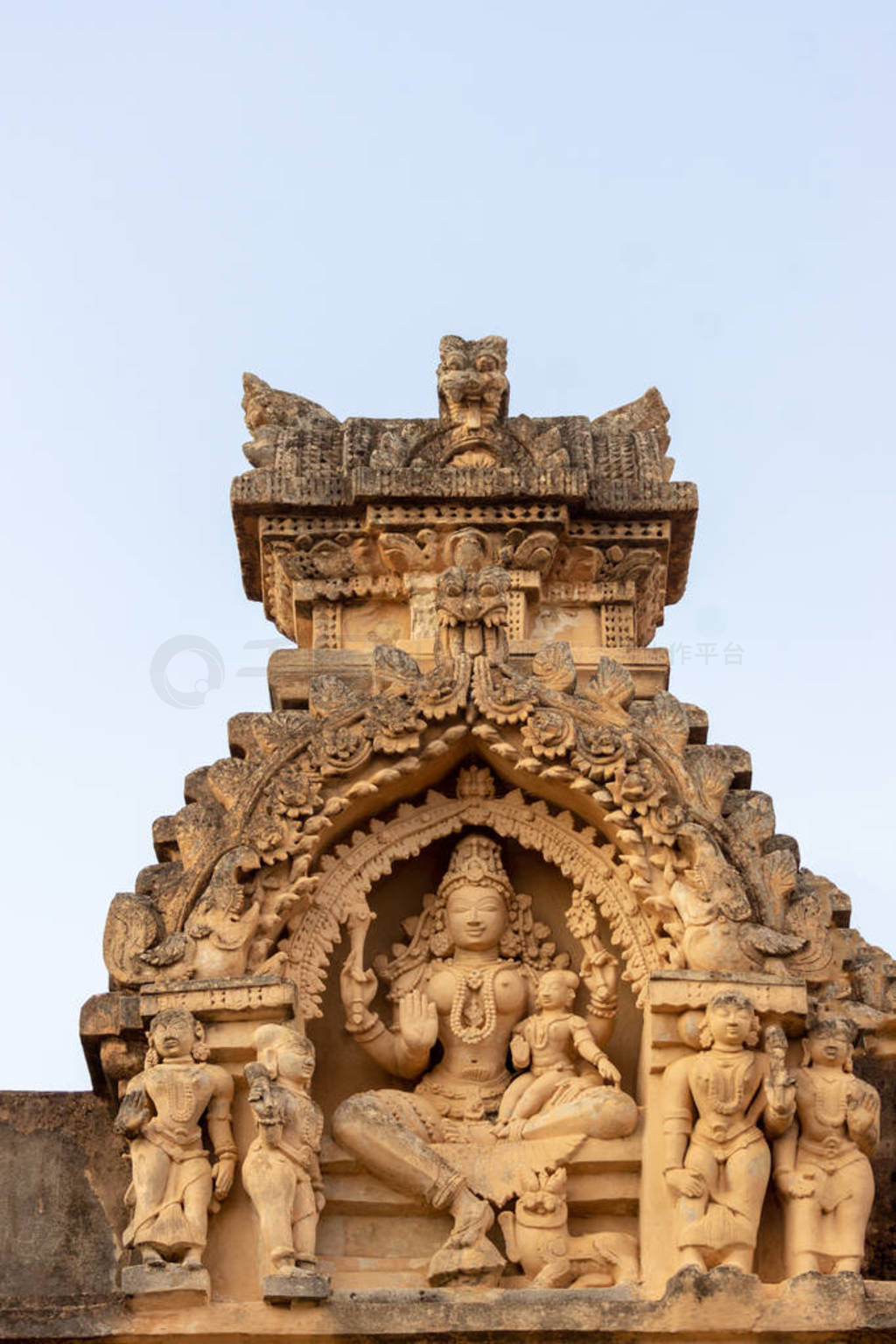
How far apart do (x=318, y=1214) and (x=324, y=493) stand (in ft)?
14.7

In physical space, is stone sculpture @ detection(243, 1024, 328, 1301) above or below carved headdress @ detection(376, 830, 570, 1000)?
below

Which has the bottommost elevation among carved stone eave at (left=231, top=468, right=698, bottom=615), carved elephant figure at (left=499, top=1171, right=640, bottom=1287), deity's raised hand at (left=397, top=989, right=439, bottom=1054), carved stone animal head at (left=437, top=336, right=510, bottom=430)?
carved elephant figure at (left=499, top=1171, right=640, bottom=1287)

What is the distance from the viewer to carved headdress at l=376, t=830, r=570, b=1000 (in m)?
16.0

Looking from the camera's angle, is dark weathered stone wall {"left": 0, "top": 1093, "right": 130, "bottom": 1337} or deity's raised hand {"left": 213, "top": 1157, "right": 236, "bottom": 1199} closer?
deity's raised hand {"left": 213, "top": 1157, "right": 236, "bottom": 1199}

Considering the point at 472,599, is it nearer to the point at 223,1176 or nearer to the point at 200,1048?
the point at 200,1048

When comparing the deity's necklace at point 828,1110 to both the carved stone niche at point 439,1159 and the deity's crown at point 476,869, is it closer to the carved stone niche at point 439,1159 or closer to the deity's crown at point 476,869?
the carved stone niche at point 439,1159

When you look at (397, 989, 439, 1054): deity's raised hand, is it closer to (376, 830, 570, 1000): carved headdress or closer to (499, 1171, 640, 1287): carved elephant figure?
(376, 830, 570, 1000): carved headdress

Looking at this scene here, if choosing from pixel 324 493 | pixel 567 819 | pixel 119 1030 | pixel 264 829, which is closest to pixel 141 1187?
pixel 119 1030

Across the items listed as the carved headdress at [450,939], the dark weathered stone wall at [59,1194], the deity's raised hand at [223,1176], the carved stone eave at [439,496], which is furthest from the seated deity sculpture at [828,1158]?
the carved stone eave at [439,496]

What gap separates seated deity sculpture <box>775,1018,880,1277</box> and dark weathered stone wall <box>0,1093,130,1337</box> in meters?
3.45

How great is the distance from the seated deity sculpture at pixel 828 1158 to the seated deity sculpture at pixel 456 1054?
0.88 meters

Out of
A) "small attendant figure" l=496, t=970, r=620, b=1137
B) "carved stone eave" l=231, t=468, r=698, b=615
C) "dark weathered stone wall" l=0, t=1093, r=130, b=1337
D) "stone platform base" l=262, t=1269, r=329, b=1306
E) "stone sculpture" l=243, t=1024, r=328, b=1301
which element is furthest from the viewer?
"carved stone eave" l=231, t=468, r=698, b=615

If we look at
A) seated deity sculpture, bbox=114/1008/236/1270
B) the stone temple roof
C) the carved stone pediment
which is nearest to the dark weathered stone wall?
the carved stone pediment

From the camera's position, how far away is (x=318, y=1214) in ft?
49.5
